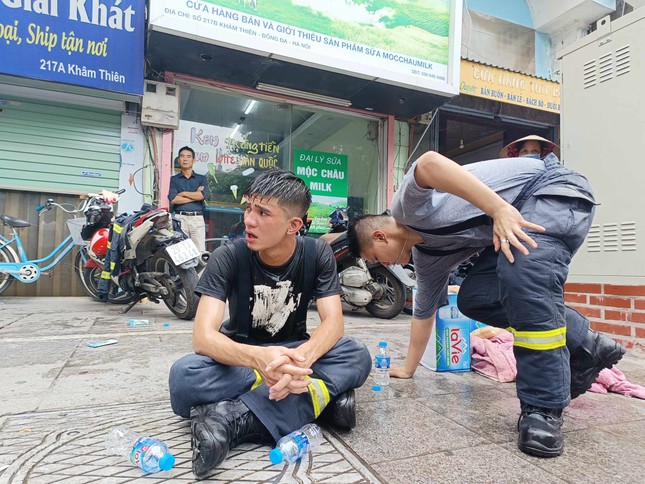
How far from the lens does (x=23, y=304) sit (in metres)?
5.20

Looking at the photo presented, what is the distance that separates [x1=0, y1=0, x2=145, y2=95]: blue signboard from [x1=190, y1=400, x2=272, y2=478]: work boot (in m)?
5.49

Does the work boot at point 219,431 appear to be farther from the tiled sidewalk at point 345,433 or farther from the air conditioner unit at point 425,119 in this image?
the air conditioner unit at point 425,119

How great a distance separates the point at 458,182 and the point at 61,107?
6.39m

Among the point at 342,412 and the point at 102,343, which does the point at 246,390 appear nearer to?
the point at 342,412

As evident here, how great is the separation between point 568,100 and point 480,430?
3.39m

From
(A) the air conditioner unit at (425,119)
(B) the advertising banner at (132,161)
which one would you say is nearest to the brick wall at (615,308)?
(A) the air conditioner unit at (425,119)

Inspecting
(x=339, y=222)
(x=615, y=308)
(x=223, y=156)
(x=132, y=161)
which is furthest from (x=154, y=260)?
(x=615, y=308)

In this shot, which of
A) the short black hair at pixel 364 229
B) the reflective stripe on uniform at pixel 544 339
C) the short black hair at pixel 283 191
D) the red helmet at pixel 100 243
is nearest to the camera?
the reflective stripe on uniform at pixel 544 339

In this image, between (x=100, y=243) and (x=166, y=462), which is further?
(x=100, y=243)

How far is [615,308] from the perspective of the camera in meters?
3.28

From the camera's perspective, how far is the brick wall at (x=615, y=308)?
3.12 m

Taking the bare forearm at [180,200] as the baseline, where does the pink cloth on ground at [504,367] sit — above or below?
below

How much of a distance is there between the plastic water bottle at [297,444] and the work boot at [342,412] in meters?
0.08

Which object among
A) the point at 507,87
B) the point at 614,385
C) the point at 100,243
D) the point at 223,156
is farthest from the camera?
the point at 507,87
